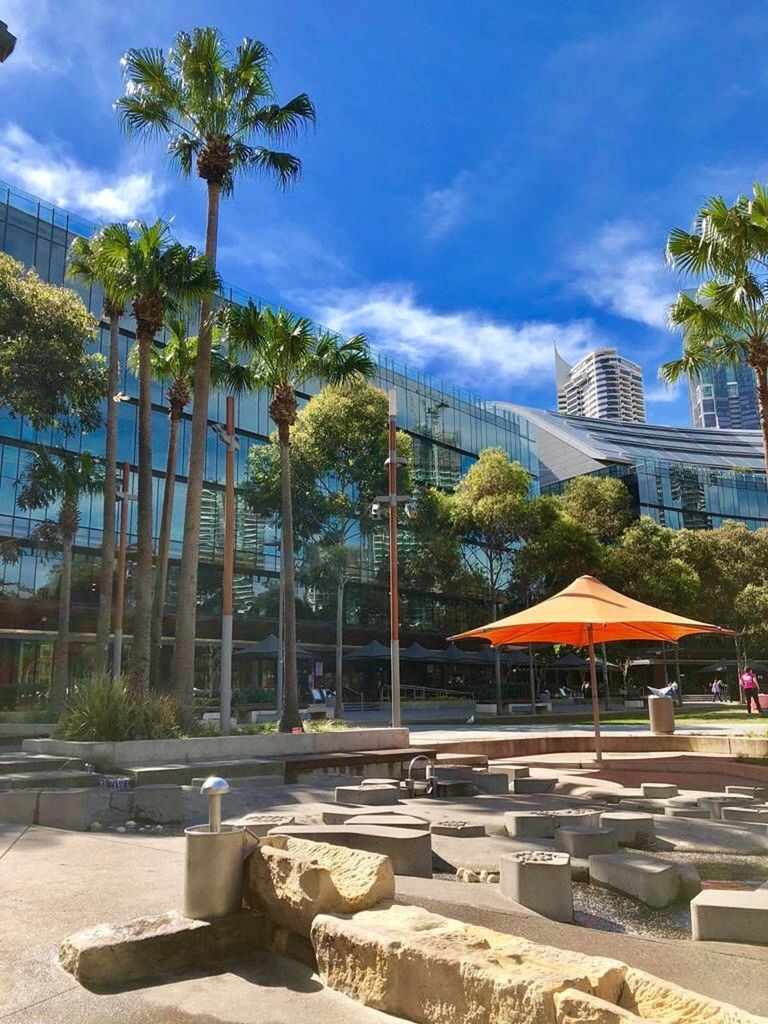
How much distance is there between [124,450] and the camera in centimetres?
3962

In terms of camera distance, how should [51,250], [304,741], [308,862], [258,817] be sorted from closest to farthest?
[308,862]
[258,817]
[304,741]
[51,250]

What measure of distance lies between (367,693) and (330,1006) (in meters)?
44.8

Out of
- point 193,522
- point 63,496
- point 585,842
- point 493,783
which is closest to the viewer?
point 585,842

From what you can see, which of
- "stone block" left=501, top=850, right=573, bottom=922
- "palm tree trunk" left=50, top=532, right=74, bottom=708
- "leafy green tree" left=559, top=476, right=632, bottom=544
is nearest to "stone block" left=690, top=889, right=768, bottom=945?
"stone block" left=501, top=850, right=573, bottom=922

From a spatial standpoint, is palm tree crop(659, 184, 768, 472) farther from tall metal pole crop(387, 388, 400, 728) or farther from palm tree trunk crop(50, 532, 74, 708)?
palm tree trunk crop(50, 532, 74, 708)

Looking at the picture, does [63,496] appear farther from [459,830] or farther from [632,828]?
[632,828]

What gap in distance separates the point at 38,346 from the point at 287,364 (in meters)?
7.34

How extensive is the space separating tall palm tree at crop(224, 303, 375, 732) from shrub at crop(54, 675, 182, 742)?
3.44 meters

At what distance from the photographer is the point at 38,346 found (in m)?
21.3

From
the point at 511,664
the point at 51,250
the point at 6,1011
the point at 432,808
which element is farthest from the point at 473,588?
the point at 6,1011

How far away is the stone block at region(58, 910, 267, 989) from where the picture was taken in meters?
3.90

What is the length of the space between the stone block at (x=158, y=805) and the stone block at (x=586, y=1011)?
697 cm

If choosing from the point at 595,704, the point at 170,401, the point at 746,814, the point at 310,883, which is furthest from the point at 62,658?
the point at 310,883

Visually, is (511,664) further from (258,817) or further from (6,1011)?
(6,1011)
